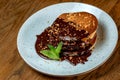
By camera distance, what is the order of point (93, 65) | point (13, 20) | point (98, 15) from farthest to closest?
point (13, 20) → point (98, 15) → point (93, 65)

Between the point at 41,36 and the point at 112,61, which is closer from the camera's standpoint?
the point at 112,61

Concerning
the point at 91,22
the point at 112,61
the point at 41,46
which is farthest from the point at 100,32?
the point at 41,46

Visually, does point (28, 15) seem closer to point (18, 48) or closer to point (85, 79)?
point (18, 48)

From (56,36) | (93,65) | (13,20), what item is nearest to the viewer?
(93,65)

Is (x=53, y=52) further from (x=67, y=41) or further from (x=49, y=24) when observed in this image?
(x=49, y=24)

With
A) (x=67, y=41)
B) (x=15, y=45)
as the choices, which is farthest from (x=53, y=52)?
(x=15, y=45)
